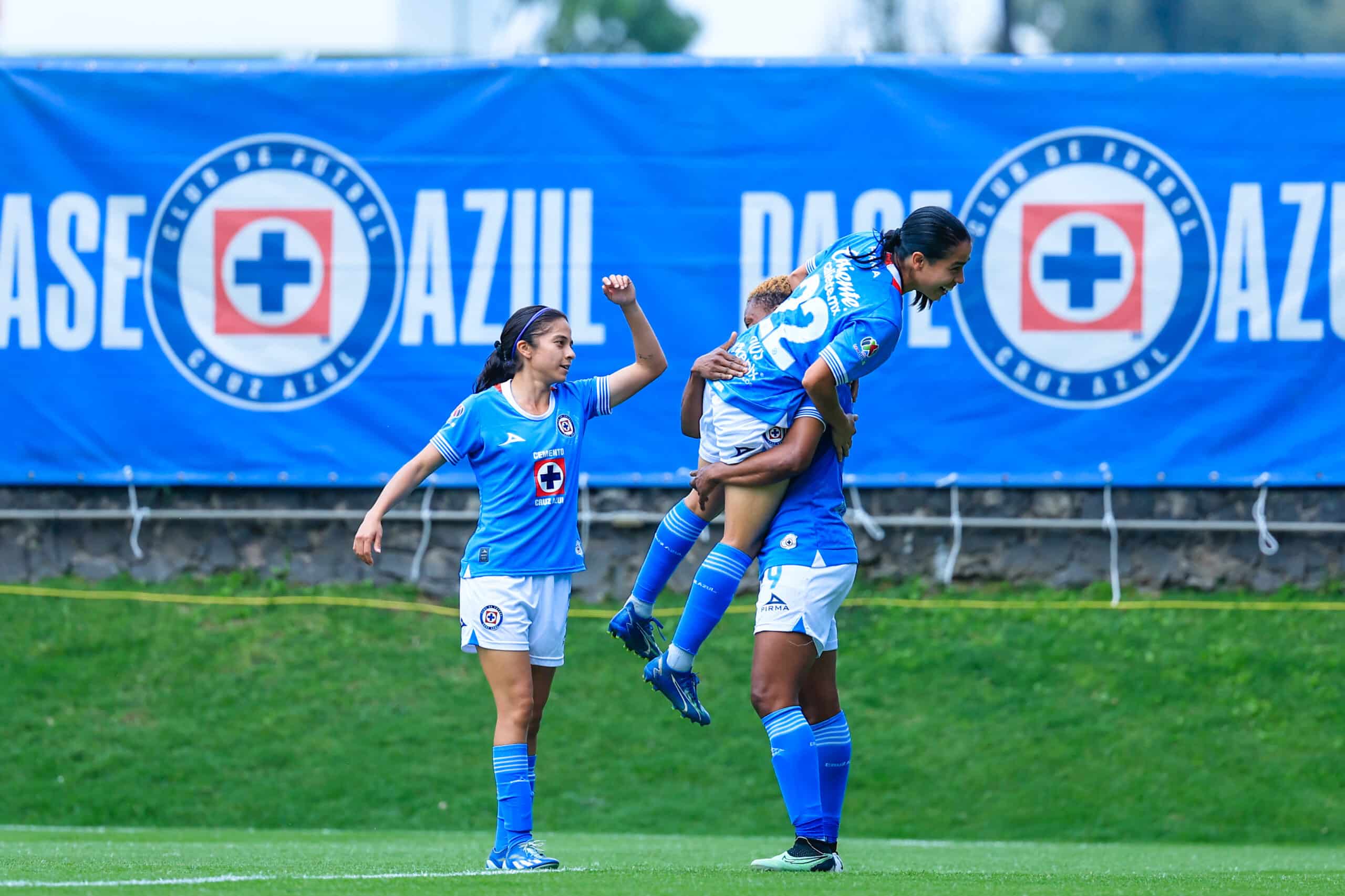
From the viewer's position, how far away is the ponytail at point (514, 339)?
5.10 metres

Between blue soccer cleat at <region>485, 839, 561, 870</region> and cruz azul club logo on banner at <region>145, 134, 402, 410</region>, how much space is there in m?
5.25

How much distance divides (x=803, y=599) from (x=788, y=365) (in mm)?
731

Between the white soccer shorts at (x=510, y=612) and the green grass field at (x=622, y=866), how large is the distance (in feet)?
2.27

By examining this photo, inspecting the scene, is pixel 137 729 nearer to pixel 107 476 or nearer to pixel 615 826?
pixel 107 476

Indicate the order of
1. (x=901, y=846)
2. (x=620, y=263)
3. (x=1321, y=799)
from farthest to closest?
1. (x=620, y=263)
2. (x=1321, y=799)
3. (x=901, y=846)

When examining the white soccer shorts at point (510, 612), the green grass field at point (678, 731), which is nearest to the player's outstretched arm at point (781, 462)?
the white soccer shorts at point (510, 612)

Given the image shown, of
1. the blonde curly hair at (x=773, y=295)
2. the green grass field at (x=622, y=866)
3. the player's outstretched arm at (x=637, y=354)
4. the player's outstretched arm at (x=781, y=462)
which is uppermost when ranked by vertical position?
the blonde curly hair at (x=773, y=295)

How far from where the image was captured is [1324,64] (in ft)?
31.2

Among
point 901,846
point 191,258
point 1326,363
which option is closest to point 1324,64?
point 1326,363

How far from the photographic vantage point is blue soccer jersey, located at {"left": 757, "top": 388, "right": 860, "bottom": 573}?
488 centimetres

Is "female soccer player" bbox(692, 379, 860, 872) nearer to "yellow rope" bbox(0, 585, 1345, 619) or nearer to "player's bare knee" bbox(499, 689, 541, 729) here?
"player's bare knee" bbox(499, 689, 541, 729)

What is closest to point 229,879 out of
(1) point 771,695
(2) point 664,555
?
(1) point 771,695

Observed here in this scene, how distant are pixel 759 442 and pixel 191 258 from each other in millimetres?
5791

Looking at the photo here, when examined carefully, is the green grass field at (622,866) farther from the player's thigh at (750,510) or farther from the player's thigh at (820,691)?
the player's thigh at (750,510)
